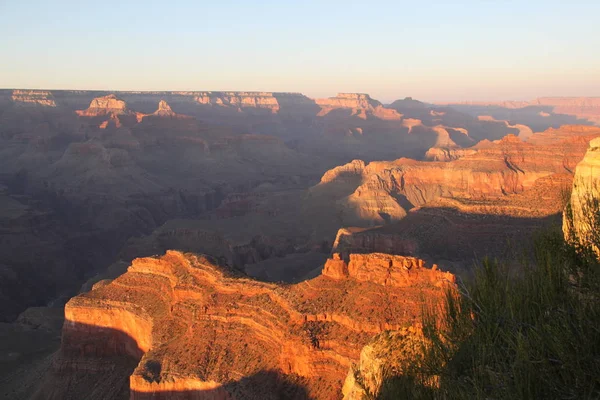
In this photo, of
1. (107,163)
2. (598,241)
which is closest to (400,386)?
(598,241)

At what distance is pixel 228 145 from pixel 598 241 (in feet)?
578

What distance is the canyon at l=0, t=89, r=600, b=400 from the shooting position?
1133 inches

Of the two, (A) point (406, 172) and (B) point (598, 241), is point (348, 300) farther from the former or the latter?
(A) point (406, 172)

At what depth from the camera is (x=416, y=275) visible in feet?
97.0

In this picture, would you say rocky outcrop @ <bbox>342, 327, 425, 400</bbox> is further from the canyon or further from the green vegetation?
the green vegetation

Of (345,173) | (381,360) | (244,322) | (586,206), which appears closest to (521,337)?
(586,206)

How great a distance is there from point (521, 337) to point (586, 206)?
430cm

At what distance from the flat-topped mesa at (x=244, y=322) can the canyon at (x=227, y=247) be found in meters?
0.10

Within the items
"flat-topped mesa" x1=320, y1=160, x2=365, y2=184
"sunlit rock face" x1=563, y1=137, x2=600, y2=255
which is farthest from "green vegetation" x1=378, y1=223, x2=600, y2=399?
"flat-topped mesa" x1=320, y1=160, x2=365, y2=184

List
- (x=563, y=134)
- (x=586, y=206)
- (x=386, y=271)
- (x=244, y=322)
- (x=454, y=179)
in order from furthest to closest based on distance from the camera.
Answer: (x=563, y=134) → (x=454, y=179) → (x=244, y=322) → (x=386, y=271) → (x=586, y=206)

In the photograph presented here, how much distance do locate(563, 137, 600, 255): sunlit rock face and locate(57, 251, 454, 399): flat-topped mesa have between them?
982cm

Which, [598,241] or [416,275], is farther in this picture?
[416,275]

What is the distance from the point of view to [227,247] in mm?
84688

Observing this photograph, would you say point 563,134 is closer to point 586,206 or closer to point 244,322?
point 244,322
